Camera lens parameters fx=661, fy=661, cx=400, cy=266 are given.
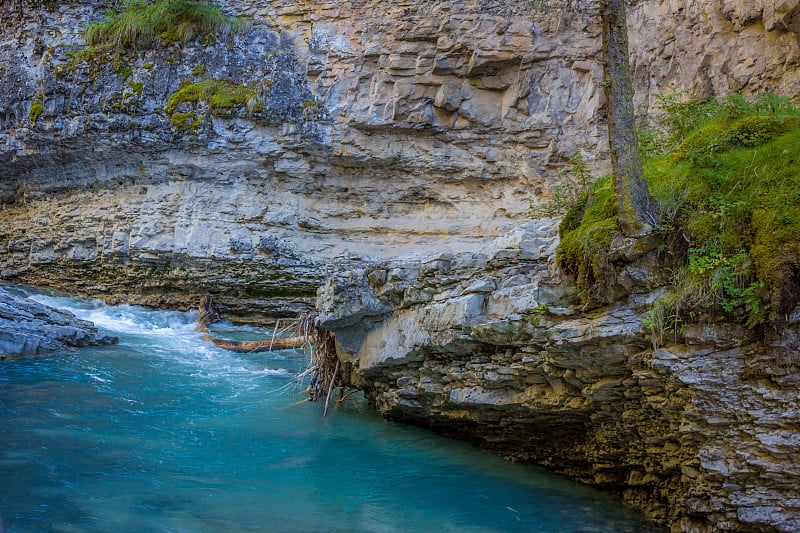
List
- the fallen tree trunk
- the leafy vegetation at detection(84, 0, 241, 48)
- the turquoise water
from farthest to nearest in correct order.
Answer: the leafy vegetation at detection(84, 0, 241, 48)
the fallen tree trunk
the turquoise water

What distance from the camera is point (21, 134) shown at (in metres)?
19.3

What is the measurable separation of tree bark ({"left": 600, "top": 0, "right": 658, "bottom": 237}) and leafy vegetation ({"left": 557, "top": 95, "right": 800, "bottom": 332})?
0.18 m

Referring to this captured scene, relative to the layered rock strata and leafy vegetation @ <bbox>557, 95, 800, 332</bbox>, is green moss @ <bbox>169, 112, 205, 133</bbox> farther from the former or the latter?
leafy vegetation @ <bbox>557, 95, 800, 332</bbox>

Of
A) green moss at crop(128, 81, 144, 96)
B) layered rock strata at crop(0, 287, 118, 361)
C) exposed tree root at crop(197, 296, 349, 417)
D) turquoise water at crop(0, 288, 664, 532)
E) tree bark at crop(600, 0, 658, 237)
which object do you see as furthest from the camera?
green moss at crop(128, 81, 144, 96)

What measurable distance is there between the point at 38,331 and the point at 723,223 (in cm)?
1201

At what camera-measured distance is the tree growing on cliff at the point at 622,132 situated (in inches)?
234

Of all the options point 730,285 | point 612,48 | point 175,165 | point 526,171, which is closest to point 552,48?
point 526,171

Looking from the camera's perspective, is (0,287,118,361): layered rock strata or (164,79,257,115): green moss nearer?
(0,287,118,361): layered rock strata

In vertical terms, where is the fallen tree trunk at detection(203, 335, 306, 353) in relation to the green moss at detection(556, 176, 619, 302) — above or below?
below

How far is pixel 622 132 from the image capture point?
241 inches

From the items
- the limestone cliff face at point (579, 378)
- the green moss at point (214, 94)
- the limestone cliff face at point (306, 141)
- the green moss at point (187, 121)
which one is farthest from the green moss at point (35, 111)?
the limestone cliff face at point (579, 378)

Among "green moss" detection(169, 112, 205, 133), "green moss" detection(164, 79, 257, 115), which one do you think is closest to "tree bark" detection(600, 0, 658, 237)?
"green moss" detection(164, 79, 257, 115)

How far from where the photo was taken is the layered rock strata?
38.7 ft

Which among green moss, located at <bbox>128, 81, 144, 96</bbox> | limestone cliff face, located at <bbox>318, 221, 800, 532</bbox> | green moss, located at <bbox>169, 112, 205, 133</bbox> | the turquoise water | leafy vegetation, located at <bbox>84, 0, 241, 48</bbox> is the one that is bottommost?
the turquoise water
